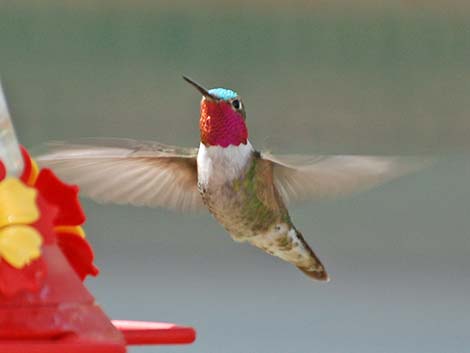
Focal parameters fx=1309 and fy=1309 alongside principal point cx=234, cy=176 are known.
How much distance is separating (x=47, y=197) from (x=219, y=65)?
4.53m

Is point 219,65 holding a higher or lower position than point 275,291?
higher

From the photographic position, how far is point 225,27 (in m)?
6.80

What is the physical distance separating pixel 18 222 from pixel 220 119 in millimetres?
1085

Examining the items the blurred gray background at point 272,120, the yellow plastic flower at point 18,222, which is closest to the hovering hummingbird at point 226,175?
the yellow plastic flower at point 18,222

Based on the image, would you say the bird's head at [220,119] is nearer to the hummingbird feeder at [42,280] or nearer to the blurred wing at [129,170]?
the blurred wing at [129,170]

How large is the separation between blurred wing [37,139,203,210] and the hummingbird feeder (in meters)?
0.58

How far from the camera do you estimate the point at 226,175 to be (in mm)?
3188

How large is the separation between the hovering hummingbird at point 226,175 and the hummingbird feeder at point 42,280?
0.59m

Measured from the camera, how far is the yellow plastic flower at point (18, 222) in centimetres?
208

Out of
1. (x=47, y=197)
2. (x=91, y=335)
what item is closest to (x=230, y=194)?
(x=47, y=197)

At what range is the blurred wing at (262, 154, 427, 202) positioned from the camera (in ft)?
9.93

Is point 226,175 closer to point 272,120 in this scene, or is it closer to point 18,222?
point 18,222

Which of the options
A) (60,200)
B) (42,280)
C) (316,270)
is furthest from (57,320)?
(316,270)

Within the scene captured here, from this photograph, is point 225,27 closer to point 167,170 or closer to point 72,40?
point 72,40
